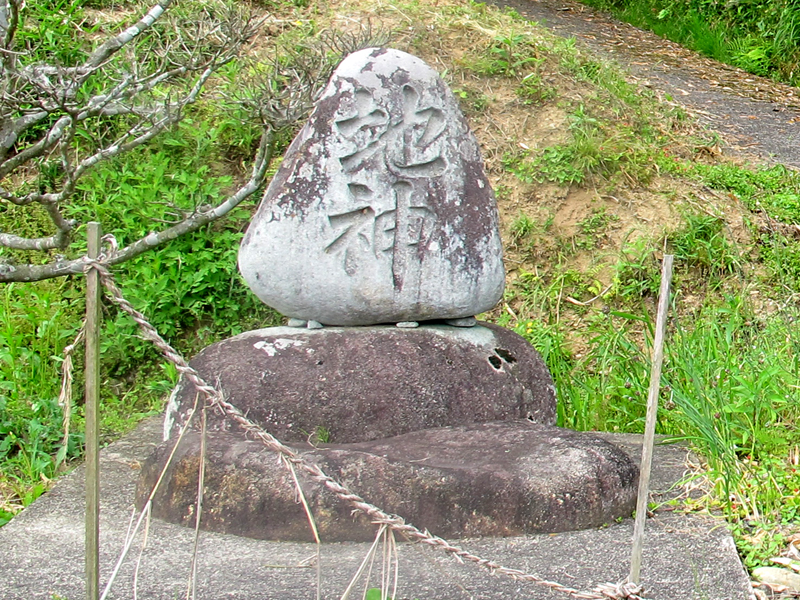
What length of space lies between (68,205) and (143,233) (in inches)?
23.0

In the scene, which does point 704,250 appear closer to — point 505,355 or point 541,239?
point 541,239

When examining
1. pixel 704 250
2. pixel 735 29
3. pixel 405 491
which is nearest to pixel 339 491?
pixel 405 491

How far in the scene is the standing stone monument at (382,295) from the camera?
3527 mm

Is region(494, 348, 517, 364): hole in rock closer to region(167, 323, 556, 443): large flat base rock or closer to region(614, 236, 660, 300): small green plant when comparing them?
region(167, 323, 556, 443): large flat base rock

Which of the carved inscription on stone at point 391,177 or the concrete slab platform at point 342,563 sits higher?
the carved inscription on stone at point 391,177

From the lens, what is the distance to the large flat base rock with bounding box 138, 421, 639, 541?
304 centimetres

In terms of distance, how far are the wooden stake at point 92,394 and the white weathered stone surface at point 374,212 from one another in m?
1.52

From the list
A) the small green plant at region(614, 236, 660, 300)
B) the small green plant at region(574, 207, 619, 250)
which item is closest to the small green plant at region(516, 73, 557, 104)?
the small green plant at region(574, 207, 619, 250)

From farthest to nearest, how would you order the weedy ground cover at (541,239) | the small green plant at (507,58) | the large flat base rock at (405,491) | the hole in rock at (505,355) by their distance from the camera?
the small green plant at (507,58)
the weedy ground cover at (541,239)
the hole in rock at (505,355)
the large flat base rock at (405,491)

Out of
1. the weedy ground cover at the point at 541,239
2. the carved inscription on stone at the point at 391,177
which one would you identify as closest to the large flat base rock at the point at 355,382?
the carved inscription on stone at the point at 391,177

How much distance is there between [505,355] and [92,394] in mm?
1970

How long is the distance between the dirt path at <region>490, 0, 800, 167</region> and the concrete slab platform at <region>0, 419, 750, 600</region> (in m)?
5.02

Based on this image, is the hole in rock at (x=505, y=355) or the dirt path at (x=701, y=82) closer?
the hole in rock at (x=505, y=355)

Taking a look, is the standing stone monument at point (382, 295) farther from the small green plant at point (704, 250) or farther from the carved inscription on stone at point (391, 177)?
the small green plant at point (704, 250)
